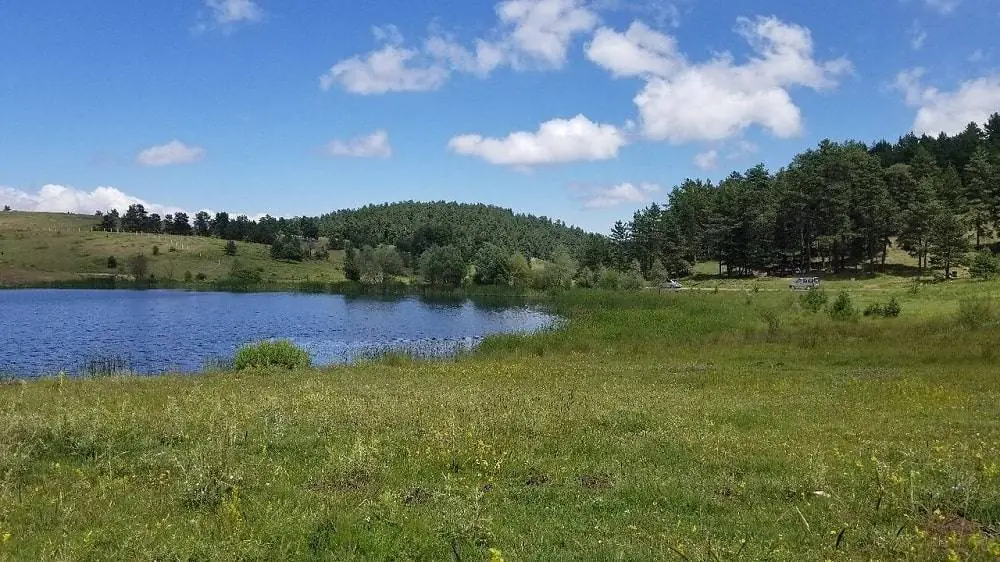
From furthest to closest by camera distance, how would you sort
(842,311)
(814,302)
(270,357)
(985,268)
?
1. (985,268)
2. (814,302)
3. (842,311)
4. (270,357)

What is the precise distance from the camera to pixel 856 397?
661 inches

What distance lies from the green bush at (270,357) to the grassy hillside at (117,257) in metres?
131

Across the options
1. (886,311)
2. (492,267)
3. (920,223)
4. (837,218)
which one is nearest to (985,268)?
(920,223)

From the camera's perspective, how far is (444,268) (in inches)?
5551

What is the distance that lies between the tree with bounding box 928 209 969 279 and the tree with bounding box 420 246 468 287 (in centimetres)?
8911

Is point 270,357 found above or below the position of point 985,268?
below

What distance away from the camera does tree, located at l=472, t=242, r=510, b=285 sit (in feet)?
456

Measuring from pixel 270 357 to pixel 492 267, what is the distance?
372ft

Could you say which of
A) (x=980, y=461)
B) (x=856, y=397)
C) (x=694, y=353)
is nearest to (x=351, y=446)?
(x=980, y=461)

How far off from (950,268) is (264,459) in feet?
343

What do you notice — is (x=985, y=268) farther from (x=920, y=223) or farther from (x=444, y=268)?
(x=444, y=268)

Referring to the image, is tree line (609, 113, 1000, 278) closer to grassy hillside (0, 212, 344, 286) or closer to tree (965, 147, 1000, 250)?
tree (965, 147, 1000, 250)

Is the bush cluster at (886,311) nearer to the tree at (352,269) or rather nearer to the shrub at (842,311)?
the shrub at (842,311)

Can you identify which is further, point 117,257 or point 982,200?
point 117,257
